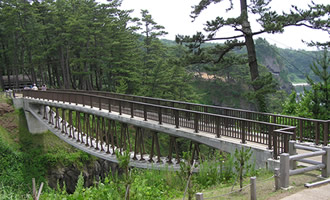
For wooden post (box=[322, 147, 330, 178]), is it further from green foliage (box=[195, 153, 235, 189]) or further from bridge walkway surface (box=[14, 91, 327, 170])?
green foliage (box=[195, 153, 235, 189])

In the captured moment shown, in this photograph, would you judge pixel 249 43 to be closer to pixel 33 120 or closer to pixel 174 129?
pixel 174 129

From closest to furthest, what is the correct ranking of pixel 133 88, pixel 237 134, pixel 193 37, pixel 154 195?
pixel 154 195
pixel 237 134
pixel 193 37
pixel 133 88

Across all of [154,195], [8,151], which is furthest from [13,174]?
[154,195]

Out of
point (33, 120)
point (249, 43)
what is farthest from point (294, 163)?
point (33, 120)

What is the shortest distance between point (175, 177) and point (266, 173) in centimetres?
272

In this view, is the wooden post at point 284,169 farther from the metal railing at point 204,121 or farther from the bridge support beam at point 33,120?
the bridge support beam at point 33,120

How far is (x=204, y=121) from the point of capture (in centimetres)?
1155

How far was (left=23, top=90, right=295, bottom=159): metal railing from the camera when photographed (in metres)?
9.26

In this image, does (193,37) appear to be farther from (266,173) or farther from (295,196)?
(295,196)

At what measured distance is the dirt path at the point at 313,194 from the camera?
6051 millimetres

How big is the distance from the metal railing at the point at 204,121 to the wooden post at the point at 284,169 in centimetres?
216

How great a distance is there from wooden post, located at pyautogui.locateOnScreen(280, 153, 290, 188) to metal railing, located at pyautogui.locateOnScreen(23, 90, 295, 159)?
2.16 metres

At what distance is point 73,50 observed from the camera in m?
41.5

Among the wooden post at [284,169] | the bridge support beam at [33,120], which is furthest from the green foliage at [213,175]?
the bridge support beam at [33,120]
